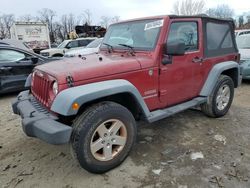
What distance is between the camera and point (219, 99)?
470cm

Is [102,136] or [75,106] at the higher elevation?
[75,106]

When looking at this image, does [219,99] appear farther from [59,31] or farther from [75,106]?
[59,31]

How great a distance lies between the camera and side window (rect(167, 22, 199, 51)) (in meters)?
3.74

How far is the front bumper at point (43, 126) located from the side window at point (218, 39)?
2.77m

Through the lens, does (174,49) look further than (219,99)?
No

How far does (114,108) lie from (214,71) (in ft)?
7.35

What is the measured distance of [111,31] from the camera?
4.47 meters

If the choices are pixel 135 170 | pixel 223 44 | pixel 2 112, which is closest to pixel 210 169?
pixel 135 170

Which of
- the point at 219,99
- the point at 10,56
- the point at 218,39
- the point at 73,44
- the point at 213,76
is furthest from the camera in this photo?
the point at 73,44

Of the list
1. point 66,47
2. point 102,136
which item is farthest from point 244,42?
point 66,47

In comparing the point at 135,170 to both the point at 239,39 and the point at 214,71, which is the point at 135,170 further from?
the point at 239,39

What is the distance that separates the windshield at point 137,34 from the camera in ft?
11.9

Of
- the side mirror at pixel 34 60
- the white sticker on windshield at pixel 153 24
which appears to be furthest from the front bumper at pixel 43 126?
the side mirror at pixel 34 60

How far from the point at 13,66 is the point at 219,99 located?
16.8 ft
